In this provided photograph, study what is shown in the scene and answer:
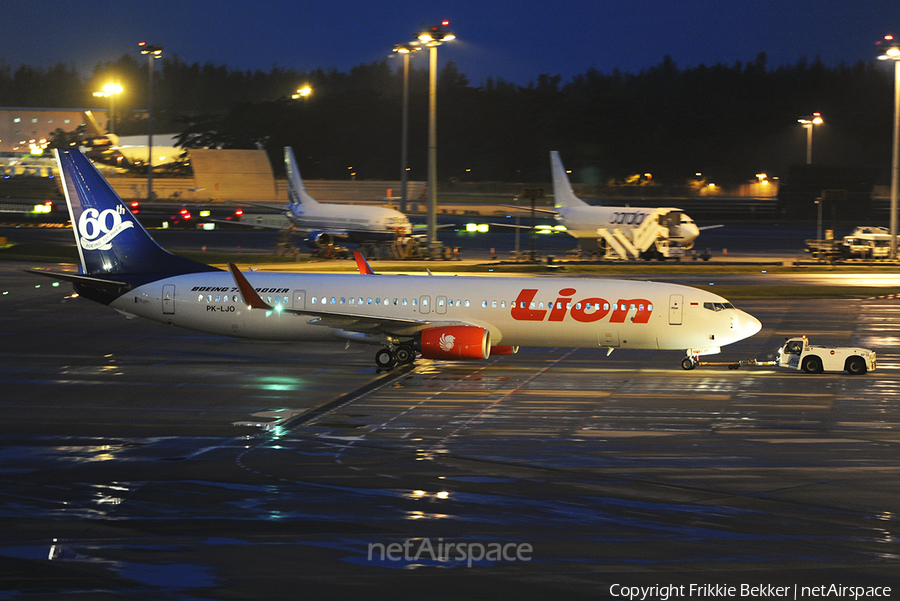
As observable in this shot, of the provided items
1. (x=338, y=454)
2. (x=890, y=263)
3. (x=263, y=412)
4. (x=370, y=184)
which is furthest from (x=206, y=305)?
(x=370, y=184)

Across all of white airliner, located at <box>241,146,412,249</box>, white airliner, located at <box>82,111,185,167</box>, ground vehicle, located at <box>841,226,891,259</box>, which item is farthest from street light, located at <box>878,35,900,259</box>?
white airliner, located at <box>82,111,185,167</box>

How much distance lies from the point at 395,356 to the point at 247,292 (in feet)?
19.6

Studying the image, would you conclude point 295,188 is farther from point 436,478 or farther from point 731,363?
point 436,478

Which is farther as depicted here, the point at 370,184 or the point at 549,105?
the point at 549,105

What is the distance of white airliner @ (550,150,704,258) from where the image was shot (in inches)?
3295

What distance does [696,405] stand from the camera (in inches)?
1185

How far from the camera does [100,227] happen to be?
39406 mm

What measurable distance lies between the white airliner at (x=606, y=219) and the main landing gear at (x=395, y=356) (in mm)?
50069

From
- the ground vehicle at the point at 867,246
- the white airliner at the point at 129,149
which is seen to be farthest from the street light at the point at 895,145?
the white airliner at the point at 129,149

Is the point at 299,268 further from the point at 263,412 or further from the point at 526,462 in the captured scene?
the point at 526,462

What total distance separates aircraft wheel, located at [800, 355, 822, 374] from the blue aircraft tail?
2406 cm

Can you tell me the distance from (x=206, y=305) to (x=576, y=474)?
20.3 m

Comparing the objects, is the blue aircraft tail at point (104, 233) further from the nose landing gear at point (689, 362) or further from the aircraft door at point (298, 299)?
the nose landing gear at point (689, 362)

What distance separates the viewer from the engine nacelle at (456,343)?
35125mm
